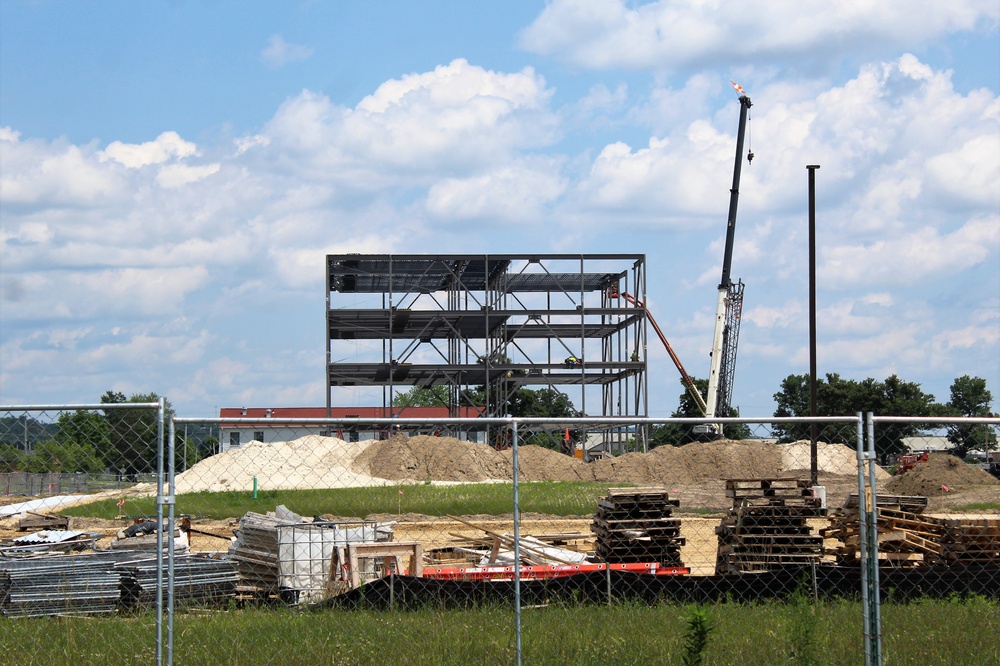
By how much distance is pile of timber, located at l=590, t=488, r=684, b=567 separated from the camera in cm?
1370

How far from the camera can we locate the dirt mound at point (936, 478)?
32062mm

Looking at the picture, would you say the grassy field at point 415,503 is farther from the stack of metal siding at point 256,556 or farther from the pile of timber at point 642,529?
the stack of metal siding at point 256,556

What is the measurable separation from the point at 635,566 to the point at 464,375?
117 feet

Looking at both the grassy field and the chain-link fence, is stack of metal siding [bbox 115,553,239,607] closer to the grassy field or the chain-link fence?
the chain-link fence

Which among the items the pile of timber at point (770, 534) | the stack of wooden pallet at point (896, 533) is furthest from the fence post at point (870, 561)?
the stack of wooden pallet at point (896, 533)

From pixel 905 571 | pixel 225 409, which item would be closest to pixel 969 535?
pixel 905 571

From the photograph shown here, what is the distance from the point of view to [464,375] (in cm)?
4847

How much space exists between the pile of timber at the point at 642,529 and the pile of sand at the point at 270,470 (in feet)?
73.4

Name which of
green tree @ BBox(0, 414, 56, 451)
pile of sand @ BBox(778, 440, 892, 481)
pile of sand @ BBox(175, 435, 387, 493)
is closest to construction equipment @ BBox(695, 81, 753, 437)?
pile of sand @ BBox(778, 440, 892, 481)

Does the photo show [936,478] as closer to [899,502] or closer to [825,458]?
[825,458]

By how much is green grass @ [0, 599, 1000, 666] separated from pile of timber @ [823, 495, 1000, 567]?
4885 millimetres

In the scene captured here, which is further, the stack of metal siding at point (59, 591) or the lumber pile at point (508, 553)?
the lumber pile at point (508, 553)

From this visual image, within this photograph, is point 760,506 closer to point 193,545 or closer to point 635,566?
point 635,566

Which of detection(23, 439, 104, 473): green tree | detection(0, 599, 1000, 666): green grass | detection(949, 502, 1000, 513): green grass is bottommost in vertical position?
detection(949, 502, 1000, 513): green grass
